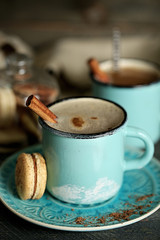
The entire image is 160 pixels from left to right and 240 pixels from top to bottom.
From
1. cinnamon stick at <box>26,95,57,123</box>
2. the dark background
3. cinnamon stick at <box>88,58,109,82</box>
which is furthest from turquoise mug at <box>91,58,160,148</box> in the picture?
the dark background

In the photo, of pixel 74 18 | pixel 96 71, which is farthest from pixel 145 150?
pixel 74 18

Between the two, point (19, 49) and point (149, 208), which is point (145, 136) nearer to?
point (149, 208)

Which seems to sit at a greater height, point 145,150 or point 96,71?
point 96,71

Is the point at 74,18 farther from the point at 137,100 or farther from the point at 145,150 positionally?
the point at 145,150

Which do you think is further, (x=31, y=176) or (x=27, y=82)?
(x=27, y=82)

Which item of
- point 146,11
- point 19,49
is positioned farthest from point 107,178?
point 146,11

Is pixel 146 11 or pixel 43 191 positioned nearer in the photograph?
pixel 43 191

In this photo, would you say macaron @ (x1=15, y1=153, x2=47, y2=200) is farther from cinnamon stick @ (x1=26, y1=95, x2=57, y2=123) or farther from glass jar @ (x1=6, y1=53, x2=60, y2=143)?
glass jar @ (x1=6, y1=53, x2=60, y2=143)
